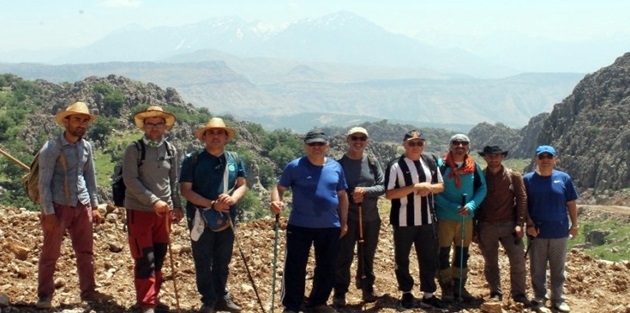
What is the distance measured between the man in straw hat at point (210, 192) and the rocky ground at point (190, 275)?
410 mm

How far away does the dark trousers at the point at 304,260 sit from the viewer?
833 centimetres

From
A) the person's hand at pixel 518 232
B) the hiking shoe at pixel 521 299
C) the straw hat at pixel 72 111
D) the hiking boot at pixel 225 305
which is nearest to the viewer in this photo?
the straw hat at pixel 72 111

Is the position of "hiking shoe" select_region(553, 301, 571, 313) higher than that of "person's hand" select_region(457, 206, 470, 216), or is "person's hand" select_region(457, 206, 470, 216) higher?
"person's hand" select_region(457, 206, 470, 216)

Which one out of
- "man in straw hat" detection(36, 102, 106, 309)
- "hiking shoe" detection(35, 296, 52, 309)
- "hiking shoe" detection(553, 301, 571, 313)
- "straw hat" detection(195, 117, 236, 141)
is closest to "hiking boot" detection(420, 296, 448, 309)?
"hiking shoe" detection(553, 301, 571, 313)

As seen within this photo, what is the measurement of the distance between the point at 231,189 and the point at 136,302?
1.85 meters

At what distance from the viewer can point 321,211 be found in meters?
8.22

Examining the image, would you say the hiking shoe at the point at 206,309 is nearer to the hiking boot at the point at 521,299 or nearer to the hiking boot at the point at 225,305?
the hiking boot at the point at 225,305

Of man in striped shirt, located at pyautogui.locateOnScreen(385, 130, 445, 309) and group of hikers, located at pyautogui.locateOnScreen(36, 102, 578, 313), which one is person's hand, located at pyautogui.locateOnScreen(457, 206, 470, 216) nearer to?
group of hikers, located at pyautogui.locateOnScreen(36, 102, 578, 313)

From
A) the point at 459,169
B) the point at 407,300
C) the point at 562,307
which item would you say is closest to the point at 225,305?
the point at 407,300

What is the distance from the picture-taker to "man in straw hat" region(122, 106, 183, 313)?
7.69m

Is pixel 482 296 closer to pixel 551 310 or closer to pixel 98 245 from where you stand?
pixel 551 310

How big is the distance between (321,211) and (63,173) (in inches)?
118

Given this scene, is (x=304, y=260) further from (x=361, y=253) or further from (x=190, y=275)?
(x=190, y=275)

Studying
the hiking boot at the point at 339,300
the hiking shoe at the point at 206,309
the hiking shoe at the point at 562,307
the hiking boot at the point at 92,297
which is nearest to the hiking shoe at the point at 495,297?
the hiking shoe at the point at 562,307
